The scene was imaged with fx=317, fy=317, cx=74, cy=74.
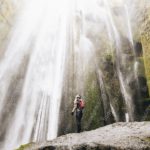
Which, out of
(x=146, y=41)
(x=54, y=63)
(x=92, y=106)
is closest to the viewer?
(x=92, y=106)

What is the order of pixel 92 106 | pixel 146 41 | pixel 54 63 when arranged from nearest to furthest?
pixel 92 106, pixel 54 63, pixel 146 41

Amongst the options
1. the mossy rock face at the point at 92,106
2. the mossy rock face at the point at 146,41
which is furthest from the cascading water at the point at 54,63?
the mossy rock face at the point at 146,41

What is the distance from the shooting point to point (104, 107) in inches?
996

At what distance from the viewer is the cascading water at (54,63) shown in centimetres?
2461

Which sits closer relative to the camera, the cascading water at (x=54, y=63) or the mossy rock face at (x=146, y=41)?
the cascading water at (x=54, y=63)

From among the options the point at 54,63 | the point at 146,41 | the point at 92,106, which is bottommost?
the point at 92,106

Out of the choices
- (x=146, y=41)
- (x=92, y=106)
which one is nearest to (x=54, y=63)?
(x=92, y=106)

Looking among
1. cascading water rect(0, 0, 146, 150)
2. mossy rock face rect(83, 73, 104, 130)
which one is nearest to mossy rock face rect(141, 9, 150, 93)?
cascading water rect(0, 0, 146, 150)

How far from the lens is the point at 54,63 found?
29.0 meters

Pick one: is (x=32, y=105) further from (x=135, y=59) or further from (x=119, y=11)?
(x=119, y=11)

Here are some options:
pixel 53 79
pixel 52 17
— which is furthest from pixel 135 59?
pixel 52 17

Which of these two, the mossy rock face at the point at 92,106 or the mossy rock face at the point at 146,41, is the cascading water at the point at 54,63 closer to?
the mossy rock face at the point at 92,106

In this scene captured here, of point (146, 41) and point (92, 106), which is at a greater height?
point (146, 41)

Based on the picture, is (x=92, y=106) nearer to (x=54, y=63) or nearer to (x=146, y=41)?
(x=54, y=63)
